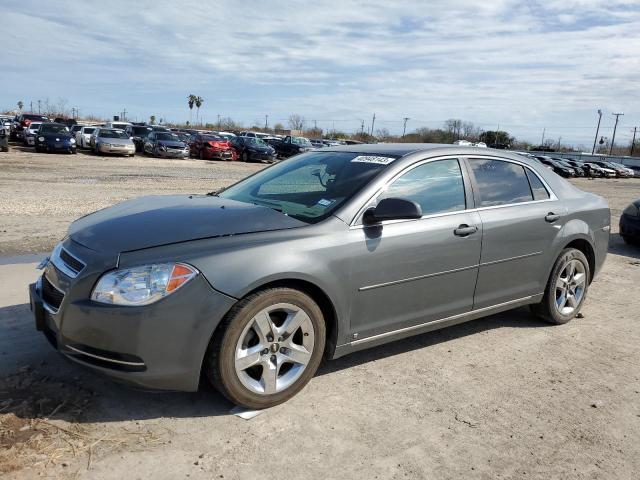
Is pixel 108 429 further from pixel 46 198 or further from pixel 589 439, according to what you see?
pixel 46 198

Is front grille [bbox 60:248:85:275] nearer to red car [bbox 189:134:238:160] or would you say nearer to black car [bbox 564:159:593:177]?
red car [bbox 189:134:238:160]

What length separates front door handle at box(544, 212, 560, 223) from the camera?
15.8ft

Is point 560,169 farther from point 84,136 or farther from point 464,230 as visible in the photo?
point 464,230

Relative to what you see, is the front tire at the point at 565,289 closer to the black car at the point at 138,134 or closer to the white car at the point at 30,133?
the black car at the point at 138,134

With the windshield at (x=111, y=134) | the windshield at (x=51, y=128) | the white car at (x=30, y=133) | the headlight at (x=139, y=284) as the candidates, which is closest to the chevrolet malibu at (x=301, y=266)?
the headlight at (x=139, y=284)

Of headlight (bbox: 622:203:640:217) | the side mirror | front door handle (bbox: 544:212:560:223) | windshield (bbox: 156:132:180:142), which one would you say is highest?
the side mirror

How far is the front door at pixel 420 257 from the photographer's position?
3658 mm

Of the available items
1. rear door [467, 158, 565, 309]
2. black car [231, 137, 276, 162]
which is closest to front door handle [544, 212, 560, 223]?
rear door [467, 158, 565, 309]

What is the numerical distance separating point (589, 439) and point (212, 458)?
217 cm

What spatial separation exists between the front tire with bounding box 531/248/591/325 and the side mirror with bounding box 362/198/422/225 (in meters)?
2.07

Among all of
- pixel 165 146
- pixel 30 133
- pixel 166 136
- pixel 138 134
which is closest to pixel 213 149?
pixel 166 136

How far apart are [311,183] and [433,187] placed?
942 millimetres

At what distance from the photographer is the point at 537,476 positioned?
111 inches

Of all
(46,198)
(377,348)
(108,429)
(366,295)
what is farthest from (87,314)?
(46,198)
